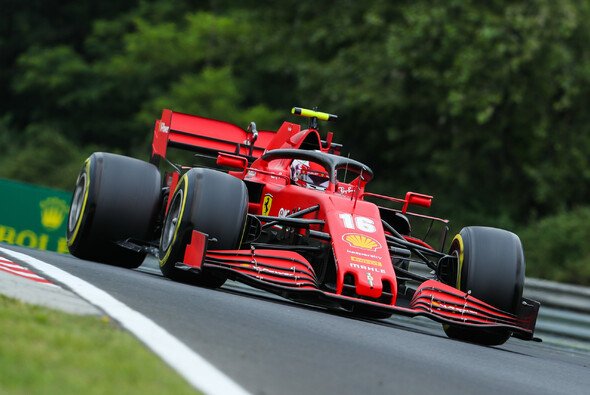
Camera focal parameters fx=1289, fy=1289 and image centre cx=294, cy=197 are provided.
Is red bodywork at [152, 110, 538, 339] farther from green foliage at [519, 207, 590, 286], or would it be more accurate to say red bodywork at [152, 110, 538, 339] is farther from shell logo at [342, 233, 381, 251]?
green foliage at [519, 207, 590, 286]

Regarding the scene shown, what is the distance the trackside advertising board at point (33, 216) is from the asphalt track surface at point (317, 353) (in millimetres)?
6829

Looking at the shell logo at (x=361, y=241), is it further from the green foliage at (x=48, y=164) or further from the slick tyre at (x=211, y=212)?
the green foliage at (x=48, y=164)

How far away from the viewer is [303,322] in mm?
7938

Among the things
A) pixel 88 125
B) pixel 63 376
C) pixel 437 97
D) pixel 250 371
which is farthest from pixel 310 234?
pixel 88 125

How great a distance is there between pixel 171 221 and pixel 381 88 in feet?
50.3

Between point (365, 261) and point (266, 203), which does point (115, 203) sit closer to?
point (266, 203)

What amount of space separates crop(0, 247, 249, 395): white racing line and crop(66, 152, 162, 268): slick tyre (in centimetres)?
343

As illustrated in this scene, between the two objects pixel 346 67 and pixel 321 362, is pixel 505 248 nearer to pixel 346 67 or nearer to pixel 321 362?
pixel 321 362

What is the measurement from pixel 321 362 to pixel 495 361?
232 cm

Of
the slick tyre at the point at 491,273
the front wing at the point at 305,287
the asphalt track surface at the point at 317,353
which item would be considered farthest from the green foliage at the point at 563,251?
the asphalt track surface at the point at 317,353

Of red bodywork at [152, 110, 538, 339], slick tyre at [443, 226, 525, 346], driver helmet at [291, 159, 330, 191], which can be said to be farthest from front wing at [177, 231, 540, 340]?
driver helmet at [291, 159, 330, 191]

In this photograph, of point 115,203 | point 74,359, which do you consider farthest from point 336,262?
point 74,359

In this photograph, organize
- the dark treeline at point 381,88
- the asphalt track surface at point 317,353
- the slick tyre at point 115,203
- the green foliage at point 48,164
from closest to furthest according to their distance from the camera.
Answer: the asphalt track surface at point 317,353
the slick tyre at point 115,203
the dark treeline at point 381,88
the green foliage at point 48,164

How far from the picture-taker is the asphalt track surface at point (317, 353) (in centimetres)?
553
